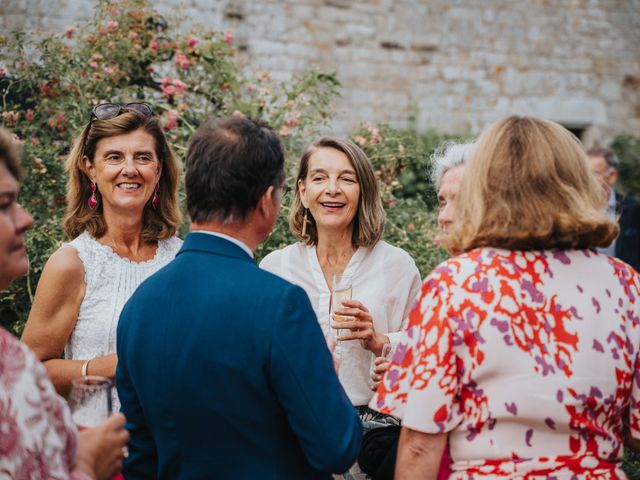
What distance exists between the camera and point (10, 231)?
1577 millimetres

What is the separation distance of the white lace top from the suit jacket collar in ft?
3.14

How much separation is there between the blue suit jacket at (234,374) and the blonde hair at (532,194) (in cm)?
52

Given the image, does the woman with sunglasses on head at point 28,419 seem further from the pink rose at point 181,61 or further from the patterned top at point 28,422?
the pink rose at point 181,61

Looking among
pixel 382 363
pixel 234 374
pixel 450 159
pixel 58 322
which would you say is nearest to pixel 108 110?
pixel 58 322

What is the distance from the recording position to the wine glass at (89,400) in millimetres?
1673

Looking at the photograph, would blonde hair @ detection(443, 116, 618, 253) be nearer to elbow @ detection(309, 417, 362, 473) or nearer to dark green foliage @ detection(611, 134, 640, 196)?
elbow @ detection(309, 417, 362, 473)

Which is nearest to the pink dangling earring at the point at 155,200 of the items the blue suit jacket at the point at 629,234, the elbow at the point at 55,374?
the elbow at the point at 55,374

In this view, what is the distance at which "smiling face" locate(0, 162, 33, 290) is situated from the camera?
1563 millimetres

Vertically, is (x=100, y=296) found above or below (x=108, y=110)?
below

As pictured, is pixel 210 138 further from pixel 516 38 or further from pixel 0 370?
pixel 516 38

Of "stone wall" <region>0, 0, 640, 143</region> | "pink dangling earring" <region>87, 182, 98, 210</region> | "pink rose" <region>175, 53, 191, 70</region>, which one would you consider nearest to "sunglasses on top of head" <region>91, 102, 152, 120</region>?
"pink dangling earring" <region>87, 182, 98, 210</region>

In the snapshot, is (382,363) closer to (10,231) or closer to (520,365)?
(520,365)

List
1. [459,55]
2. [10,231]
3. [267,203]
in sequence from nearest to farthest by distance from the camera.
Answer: [10,231] → [267,203] → [459,55]

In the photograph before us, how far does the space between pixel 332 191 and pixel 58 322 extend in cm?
125
